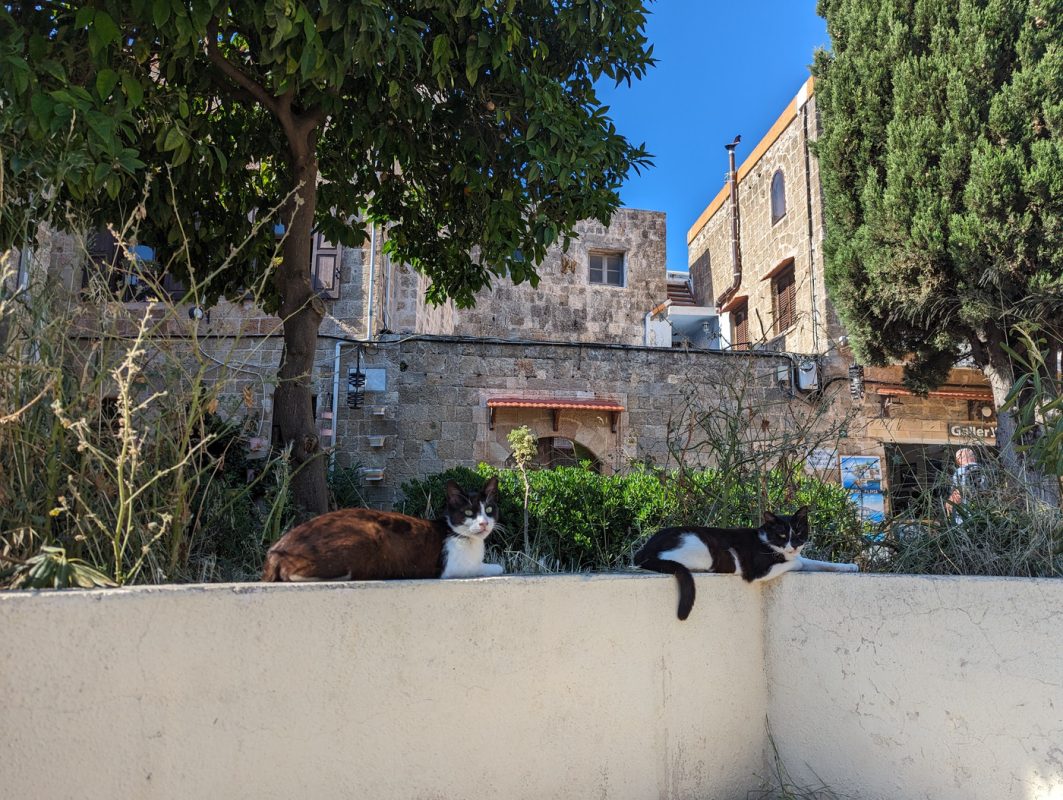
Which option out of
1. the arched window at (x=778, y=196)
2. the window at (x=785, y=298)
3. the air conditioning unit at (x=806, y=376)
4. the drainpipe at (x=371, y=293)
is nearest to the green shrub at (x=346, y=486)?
the drainpipe at (x=371, y=293)

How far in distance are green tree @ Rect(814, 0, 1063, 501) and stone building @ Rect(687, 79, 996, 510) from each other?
3.37ft

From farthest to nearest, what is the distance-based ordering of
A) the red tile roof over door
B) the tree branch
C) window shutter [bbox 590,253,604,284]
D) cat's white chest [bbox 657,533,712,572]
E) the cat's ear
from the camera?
window shutter [bbox 590,253,604,284] < the red tile roof over door < the tree branch < the cat's ear < cat's white chest [bbox 657,533,712,572]

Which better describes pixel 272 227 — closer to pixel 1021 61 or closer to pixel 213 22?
pixel 213 22

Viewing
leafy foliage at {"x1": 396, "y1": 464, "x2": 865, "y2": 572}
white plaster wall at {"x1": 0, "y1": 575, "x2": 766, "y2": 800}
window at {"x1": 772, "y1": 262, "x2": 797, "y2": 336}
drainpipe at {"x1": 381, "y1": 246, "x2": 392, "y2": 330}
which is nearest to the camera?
white plaster wall at {"x1": 0, "y1": 575, "x2": 766, "y2": 800}

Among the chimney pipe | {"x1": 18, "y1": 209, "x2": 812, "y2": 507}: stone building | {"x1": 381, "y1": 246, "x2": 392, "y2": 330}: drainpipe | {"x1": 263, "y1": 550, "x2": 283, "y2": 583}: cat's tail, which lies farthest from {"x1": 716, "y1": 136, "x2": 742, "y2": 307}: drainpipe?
{"x1": 263, "y1": 550, "x2": 283, "y2": 583}: cat's tail

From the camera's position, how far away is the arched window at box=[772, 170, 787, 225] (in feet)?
48.9

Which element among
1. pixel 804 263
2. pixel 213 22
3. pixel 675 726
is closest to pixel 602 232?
pixel 804 263

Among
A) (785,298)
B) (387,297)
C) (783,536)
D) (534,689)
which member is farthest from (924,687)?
(785,298)

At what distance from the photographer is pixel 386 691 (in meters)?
2.63

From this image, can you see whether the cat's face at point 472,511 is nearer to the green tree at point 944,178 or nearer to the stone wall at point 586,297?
the green tree at point 944,178

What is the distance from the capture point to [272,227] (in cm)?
670

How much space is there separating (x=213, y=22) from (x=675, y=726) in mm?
4277

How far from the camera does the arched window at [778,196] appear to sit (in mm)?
14914

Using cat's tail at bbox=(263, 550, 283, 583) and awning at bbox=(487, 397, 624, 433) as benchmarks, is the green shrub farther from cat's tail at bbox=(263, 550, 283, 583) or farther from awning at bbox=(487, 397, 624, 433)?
cat's tail at bbox=(263, 550, 283, 583)
